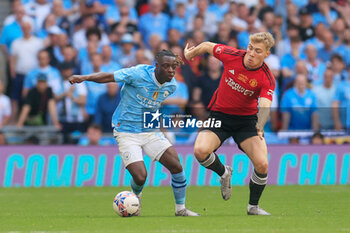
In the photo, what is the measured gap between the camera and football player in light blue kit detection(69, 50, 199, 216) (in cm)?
949

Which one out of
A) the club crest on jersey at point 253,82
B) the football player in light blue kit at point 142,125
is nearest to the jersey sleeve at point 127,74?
the football player in light blue kit at point 142,125

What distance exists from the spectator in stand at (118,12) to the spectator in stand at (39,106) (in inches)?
123

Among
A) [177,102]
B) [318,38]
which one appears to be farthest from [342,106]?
[177,102]

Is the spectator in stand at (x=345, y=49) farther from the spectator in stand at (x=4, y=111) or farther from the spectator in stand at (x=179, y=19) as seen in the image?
the spectator in stand at (x=4, y=111)

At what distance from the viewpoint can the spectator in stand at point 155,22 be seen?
60.9 ft

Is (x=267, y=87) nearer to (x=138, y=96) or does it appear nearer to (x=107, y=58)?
(x=138, y=96)

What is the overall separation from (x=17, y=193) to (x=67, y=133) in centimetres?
206

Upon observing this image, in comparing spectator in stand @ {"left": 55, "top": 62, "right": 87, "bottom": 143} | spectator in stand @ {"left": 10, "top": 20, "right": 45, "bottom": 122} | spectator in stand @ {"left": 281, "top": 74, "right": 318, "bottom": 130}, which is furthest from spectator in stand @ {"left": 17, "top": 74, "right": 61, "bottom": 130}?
spectator in stand @ {"left": 281, "top": 74, "right": 318, "bottom": 130}

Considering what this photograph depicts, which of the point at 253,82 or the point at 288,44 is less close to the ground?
the point at 288,44

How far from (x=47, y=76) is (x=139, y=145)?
7.53m

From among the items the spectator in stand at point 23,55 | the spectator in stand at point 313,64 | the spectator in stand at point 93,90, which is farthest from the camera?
Answer: the spectator in stand at point 313,64

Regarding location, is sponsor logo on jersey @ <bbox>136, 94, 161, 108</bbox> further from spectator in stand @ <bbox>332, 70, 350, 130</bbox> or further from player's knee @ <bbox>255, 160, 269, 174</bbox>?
spectator in stand @ <bbox>332, 70, 350, 130</bbox>

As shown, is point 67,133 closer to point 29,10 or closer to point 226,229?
point 29,10

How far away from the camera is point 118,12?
18.9 metres
